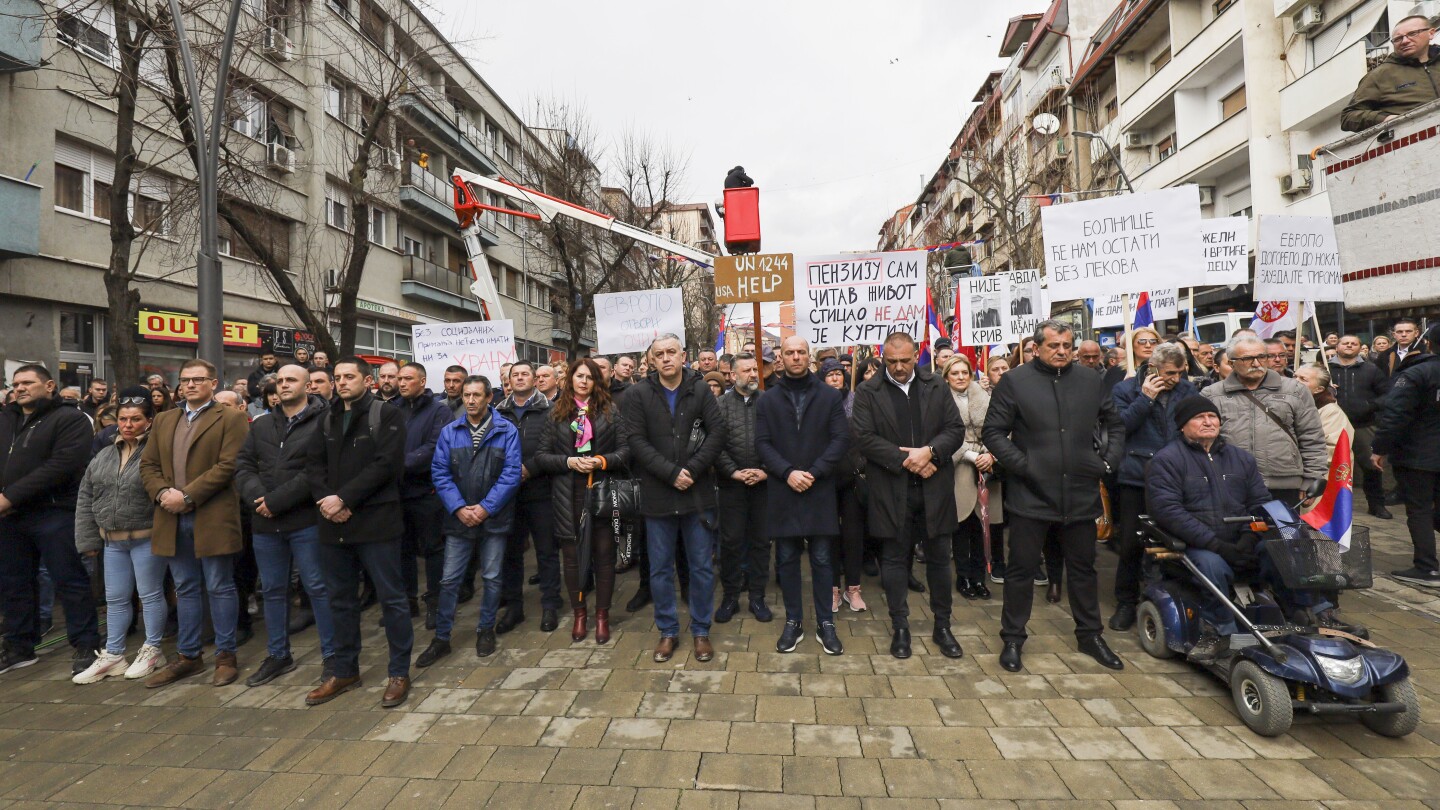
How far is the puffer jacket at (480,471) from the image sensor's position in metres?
4.94

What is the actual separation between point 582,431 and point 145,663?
10.7 ft

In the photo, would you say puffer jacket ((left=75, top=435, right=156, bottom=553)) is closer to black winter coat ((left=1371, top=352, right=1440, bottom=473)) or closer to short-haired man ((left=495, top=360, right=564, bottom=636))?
short-haired man ((left=495, top=360, right=564, bottom=636))

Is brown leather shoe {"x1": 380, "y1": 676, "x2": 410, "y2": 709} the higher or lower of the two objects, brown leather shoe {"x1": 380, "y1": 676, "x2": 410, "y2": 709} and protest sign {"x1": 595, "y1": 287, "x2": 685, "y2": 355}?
the lower

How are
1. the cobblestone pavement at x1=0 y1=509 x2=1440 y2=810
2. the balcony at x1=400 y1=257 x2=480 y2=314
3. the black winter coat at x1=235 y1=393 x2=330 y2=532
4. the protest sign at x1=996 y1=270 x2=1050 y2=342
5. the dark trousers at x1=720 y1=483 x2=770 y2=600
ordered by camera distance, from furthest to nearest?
1. the balcony at x1=400 y1=257 x2=480 y2=314
2. the protest sign at x1=996 y1=270 x2=1050 y2=342
3. the dark trousers at x1=720 y1=483 x2=770 y2=600
4. the black winter coat at x1=235 y1=393 x2=330 y2=532
5. the cobblestone pavement at x1=0 y1=509 x2=1440 y2=810

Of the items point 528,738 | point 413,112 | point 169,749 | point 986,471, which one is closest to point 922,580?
point 986,471

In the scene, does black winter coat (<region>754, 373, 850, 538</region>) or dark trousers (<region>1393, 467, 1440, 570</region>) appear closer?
black winter coat (<region>754, 373, 850, 538</region>)

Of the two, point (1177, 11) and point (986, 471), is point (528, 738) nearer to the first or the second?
point (986, 471)

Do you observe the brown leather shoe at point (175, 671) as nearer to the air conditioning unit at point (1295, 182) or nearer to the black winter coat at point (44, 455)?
the black winter coat at point (44, 455)

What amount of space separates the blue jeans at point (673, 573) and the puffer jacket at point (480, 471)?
1.04 m

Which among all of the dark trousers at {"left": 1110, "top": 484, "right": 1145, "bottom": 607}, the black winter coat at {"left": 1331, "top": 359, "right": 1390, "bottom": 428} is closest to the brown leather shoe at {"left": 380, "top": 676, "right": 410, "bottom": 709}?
the dark trousers at {"left": 1110, "top": 484, "right": 1145, "bottom": 607}

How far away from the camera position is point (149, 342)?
15.3 metres

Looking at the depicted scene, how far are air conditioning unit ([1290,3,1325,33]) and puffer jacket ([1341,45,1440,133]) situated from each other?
1856 centimetres

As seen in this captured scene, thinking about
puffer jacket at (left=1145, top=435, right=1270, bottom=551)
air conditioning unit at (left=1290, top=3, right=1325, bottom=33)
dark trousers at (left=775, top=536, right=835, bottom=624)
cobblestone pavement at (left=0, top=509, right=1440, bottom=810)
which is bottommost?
cobblestone pavement at (left=0, top=509, right=1440, bottom=810)

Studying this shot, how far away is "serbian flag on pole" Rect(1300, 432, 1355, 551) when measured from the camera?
5.02 meters
